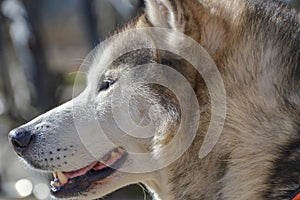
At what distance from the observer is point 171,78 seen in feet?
11.0

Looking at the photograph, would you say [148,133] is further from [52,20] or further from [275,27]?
[52,20]

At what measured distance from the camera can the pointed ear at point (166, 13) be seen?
10.8 feet

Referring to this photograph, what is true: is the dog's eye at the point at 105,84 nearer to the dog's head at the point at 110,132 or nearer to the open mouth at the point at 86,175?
the dog's head at the point at 110,132

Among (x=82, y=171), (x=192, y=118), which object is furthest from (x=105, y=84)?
(x=192, y=118)

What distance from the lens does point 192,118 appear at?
330cm

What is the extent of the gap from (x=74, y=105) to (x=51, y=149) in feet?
0.76

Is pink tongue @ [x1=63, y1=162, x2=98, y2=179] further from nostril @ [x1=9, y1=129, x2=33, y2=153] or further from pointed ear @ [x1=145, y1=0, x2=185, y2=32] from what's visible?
pointed ear @ [x1=145, y1=0, x2=185, y2=32]

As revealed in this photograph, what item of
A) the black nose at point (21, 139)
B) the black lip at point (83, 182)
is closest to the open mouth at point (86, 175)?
the black lip at point (83, 182)

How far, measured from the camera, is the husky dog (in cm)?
318

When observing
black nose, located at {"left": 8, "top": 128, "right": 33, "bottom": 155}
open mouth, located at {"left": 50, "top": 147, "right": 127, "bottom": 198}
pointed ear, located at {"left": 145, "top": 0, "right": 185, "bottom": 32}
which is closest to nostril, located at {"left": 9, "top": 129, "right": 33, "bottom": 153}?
black nose, located at {"left": 8, "top": 128, "right": 33, "bottom": 155}

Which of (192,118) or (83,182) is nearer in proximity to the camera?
(192,118)

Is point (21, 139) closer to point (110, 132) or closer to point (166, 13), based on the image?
point (110, 132)

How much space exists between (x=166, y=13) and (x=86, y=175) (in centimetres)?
77

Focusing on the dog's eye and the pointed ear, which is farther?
the dog's eye
